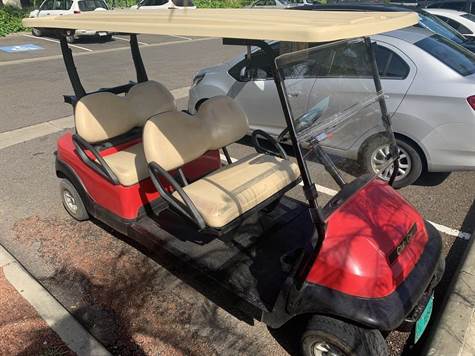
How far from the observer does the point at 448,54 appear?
4.09m

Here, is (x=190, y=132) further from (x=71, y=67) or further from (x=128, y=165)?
(x=71, y=67)

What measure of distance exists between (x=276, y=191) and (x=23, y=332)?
1.90 meters

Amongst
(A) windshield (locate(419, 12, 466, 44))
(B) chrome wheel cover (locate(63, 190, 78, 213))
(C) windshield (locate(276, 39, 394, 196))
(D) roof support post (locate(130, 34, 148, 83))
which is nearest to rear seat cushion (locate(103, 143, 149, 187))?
(B) chrome wheel cover (locate(63, 190, 78, 213))

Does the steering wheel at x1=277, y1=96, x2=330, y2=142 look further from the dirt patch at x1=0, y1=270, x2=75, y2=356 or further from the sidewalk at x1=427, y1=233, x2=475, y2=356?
the dirt patch at x1=0, y1=270, x2=75, y2=356

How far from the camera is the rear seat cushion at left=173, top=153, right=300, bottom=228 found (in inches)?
107

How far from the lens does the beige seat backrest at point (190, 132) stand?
296cm

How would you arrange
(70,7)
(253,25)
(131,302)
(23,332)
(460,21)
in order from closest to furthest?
(253,25) < (23,332) < (131,302) < (460,21) < (70,7)

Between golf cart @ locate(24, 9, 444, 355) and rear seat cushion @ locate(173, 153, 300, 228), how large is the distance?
1 cm

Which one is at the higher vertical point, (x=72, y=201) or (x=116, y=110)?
(x=116, y=110)

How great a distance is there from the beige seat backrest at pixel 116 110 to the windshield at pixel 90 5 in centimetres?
1232

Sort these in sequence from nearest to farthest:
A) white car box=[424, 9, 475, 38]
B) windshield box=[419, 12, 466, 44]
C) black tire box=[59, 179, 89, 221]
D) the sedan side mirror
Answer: black tire box=[59, 179, 89, 221] → the sedan side mirror → windshield box=[419, 12, 466, 44] → white car box=[424, 9, 475, 38]

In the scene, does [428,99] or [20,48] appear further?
[20,48]

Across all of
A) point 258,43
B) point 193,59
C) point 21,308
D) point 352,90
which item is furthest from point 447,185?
point 193,59

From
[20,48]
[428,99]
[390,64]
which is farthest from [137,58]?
[20,48]
